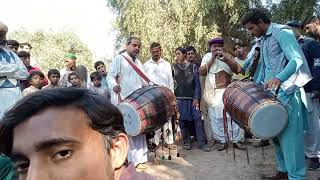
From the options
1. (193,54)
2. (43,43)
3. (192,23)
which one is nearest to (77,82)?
(193,54)

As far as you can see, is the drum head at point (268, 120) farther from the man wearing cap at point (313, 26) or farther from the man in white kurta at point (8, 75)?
the man in white kurta at point (8, 75)

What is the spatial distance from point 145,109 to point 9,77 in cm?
150

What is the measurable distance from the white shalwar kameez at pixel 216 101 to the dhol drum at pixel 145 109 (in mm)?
1302

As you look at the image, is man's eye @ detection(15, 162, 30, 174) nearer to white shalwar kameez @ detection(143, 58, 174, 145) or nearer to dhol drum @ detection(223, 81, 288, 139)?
dhol drum @ detection(223, 81, 288, 139)

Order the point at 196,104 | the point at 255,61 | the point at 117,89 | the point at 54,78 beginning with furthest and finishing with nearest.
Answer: the point at 196,104
the point at 54,78
the point at 117,89
the point at 255,61

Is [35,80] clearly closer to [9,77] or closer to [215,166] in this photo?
[9,77]

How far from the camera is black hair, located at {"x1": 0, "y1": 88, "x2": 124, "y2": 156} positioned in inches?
44.0

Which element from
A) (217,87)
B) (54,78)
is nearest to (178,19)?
(217,87)

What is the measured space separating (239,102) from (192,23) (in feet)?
36.1

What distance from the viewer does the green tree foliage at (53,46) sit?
25062 millimetres

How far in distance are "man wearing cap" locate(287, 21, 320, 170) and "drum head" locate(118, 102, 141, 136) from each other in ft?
6.11

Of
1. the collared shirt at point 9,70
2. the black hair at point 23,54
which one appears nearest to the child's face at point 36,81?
the black hair at point 23,54

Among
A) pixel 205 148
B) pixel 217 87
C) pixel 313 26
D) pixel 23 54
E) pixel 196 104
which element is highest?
pixel 313 26

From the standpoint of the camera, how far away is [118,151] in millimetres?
1234
